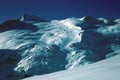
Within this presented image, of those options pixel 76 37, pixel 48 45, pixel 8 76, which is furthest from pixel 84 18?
pixel 8 76

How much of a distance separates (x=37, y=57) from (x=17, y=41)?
15638 mm

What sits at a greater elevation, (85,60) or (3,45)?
(3,45)

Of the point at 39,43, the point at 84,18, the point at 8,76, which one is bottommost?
the point at 8,76

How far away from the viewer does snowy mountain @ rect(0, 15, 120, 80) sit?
380ft

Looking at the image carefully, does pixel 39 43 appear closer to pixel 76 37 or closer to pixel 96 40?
pixel 76 37

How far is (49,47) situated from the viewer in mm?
125625

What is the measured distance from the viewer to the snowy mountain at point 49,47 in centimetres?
11588

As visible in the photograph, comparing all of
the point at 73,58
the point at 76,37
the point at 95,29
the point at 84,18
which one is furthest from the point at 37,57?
the point at 84,18

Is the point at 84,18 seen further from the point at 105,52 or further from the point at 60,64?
the point at 60,64

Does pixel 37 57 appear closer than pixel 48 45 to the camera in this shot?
Yes

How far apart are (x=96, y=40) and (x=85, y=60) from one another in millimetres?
38077

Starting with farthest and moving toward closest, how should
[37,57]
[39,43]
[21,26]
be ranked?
[21,26]
[39,43]
[37,57]

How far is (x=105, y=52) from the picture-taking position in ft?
474

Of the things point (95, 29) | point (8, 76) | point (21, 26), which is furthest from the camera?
point (95, 29)
